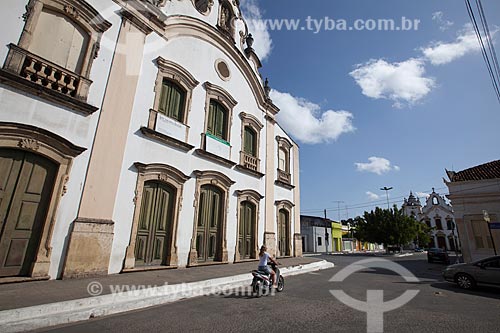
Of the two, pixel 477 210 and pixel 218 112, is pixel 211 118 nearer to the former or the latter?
pixel 218 112

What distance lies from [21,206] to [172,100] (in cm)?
589

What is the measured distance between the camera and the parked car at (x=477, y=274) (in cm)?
820

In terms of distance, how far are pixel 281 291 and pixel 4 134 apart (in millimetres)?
7691

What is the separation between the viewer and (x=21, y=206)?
19.5 ft

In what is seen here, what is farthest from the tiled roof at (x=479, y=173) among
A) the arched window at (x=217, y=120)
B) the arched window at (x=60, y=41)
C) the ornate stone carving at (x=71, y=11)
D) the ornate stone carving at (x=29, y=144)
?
the ornate stone carving at (x=29, y=144)

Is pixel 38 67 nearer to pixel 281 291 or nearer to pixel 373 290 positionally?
pixel 281 291

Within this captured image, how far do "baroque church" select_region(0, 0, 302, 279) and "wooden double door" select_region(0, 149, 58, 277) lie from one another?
2 centimetres

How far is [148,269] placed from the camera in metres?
7.98

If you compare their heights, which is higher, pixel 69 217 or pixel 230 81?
pixel 230 81

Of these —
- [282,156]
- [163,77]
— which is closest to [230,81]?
[163,77]

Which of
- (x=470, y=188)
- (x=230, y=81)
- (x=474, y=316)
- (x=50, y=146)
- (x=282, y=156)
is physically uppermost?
(x=230, y=81)

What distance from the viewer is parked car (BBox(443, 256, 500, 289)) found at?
323 inches

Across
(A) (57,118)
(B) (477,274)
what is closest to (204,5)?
(A) (57,118)

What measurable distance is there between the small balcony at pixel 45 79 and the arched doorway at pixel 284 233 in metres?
11.3
